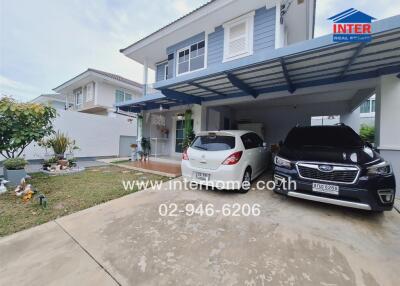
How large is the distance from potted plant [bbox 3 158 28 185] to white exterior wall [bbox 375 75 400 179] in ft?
32.3

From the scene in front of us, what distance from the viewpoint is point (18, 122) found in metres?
5.23

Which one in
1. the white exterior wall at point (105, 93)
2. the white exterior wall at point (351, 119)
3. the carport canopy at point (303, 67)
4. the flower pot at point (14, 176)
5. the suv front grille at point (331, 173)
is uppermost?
the white exterior wall at point (105, 93)

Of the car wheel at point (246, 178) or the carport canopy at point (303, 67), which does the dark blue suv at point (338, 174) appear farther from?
the carport canopy at point (303, 67)

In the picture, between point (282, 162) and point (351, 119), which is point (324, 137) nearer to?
point (282, 162)

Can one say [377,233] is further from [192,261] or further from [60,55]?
[60,55]

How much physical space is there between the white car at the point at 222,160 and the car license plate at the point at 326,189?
1546mm

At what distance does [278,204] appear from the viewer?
3854mm

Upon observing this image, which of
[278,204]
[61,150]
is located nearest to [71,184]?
[61,150]

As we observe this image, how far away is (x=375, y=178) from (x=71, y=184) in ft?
23.6

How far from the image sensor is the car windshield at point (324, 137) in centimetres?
409

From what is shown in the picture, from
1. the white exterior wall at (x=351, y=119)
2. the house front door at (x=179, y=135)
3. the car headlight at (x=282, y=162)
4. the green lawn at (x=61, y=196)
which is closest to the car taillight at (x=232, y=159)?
the car headlight at (x=282, y=162)

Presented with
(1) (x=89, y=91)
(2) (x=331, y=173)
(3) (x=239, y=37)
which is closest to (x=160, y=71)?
(3) (x=239, y=37)

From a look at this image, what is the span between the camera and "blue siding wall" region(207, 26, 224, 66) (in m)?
7.34

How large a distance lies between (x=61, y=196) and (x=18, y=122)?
2.91m
